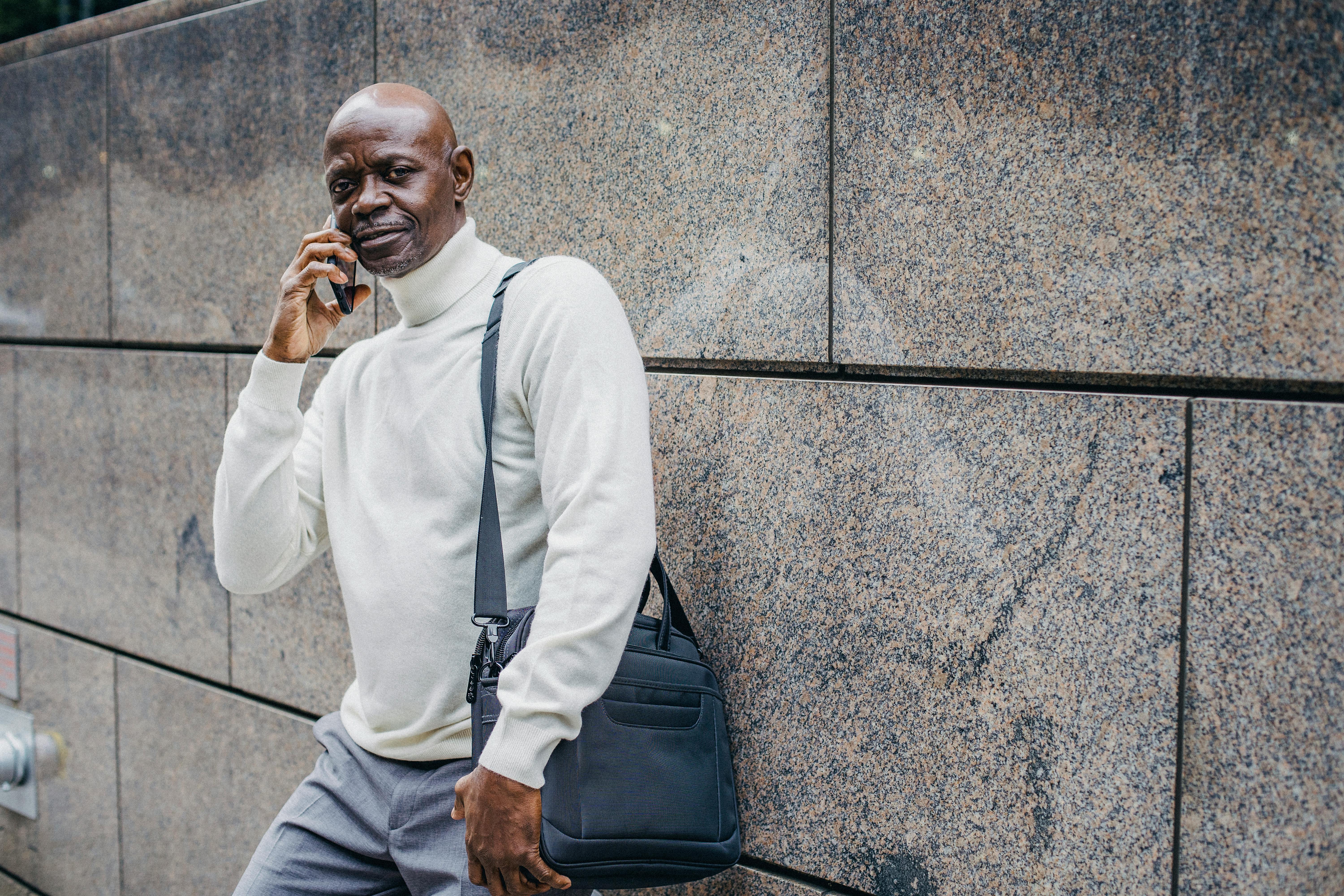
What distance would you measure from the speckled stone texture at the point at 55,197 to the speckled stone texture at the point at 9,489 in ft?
0.76

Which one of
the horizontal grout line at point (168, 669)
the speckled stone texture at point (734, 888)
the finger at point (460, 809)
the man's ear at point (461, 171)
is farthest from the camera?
the horizontal grout line at point (168, 669)

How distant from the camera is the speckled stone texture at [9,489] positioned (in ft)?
18.0

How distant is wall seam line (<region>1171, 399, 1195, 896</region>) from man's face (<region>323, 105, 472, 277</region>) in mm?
1632

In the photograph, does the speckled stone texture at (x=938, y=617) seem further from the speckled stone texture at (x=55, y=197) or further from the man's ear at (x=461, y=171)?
the speckled stone texture at (x=55, y=197)

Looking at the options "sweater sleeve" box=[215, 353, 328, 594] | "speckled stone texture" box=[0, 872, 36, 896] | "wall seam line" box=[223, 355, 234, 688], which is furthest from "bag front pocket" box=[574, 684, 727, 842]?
"speckled stone texture" box=[0, 872, 36, 896]

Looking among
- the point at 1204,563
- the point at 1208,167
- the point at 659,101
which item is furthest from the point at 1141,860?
the point at 659,101

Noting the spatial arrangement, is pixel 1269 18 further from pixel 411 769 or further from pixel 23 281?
pixel 23 281

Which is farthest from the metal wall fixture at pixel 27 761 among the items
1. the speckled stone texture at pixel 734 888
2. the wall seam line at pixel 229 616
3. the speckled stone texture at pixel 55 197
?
the speckled stone texture at pixel 734 888

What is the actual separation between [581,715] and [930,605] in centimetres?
90

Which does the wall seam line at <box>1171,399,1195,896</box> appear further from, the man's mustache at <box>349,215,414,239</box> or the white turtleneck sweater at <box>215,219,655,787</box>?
the man's mustache at <box>349,215,414,239</box>

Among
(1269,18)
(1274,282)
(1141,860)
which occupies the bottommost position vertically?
(1141,860)

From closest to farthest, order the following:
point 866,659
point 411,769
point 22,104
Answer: point 411,769
point 866,659
point 22,104

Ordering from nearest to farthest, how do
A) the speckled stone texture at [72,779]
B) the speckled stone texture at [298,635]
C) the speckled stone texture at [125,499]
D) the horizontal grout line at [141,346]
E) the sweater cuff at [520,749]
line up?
the sweater cuff at [520,749] → the speckled stone texture at [298,635] → the horizontal grout line at [141,346] → the speckled stone texture at [125,499] → the speckled stone texture at [72,779]

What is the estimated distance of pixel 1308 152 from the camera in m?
2.02
